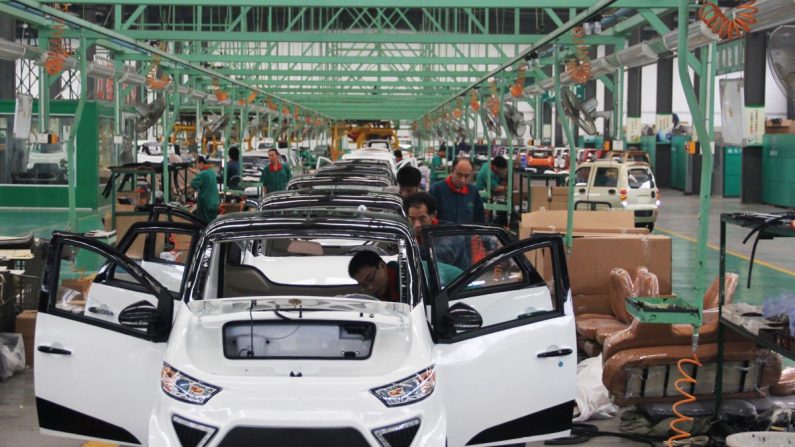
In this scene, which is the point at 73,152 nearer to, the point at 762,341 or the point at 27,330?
the point at 27,330

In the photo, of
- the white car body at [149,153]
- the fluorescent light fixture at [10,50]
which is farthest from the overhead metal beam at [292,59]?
the white car body at [149,153]

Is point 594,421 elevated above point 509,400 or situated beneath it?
situated beneath

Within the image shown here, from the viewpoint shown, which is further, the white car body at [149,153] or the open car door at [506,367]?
the white car body at [149,153]

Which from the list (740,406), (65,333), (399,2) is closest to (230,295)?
(65,333)

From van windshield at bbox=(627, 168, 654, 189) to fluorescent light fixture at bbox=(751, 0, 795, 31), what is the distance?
1449 centimetres

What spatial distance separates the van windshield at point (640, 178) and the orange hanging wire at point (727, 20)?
15436 millimetres

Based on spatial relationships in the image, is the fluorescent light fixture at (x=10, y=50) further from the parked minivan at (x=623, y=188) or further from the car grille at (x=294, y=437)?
the parked minivan at (x=623, y=188)

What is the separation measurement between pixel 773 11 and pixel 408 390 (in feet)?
17.5

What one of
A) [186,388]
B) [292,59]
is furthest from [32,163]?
[186,388]

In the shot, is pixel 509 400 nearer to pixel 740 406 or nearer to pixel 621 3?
pixel 740 406

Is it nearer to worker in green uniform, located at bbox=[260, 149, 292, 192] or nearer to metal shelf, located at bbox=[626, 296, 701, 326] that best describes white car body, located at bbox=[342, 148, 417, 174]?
worker in green uniform, located at bbox=[260, 149, 292, 192]

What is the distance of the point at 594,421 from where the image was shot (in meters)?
7.63

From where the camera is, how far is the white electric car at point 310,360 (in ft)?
Result: 15.6

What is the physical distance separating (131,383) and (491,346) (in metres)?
1.80
